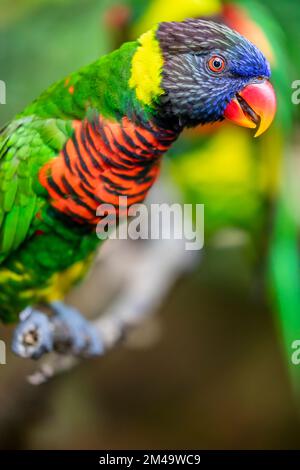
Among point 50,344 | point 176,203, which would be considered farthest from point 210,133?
point 50,344

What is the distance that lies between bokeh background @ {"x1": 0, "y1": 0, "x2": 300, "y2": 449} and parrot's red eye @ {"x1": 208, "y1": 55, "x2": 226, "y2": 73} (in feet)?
3.12

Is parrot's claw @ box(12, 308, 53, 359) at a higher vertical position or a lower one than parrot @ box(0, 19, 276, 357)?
lower

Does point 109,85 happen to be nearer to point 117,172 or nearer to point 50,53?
point 117,172

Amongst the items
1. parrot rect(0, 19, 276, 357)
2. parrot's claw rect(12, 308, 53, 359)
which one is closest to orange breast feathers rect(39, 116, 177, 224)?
parrot rect(0, 19, 276, 357)

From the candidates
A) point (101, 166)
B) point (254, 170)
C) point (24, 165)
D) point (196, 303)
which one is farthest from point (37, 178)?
point (196, 303)

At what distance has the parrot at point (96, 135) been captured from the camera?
104 centimetres

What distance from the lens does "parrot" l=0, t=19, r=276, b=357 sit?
1043 mm

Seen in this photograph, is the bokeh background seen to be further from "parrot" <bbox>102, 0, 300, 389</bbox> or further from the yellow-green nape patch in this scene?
the yellow-green nape patch

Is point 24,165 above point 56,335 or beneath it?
above

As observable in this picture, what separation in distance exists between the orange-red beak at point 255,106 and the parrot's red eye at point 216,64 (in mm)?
56

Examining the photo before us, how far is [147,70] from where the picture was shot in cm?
108

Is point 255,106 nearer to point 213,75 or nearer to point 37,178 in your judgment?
point 213,75

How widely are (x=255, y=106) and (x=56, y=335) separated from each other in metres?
0.77

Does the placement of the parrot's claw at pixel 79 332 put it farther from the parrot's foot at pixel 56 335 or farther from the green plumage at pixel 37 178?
the green plumage at pixel 37 178
